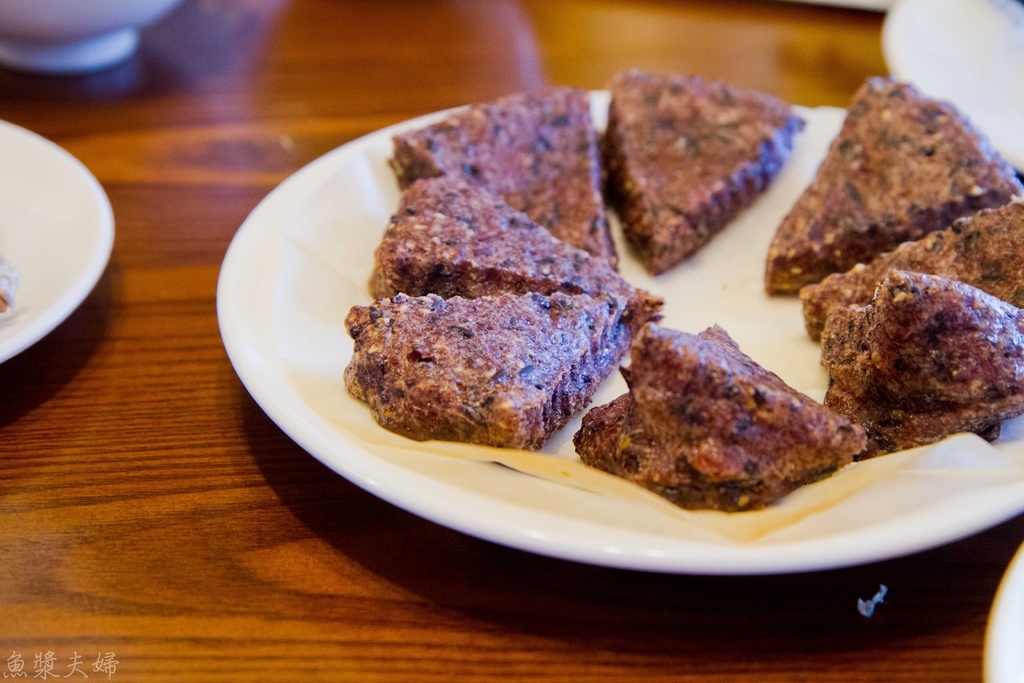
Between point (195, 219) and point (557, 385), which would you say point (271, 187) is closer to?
point (195, 219)

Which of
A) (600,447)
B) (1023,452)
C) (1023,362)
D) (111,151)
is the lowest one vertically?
(111,151)

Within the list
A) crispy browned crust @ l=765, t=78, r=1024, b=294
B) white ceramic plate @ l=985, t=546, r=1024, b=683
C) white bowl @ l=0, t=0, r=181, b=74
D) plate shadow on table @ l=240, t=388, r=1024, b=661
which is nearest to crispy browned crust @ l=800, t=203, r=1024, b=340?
crispy browned crust @ l=765, t=78, r=1024, b=294

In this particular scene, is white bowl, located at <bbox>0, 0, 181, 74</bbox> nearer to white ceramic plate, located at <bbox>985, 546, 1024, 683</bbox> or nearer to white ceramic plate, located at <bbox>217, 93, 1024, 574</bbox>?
white ceramic plate, located at <bbox>217, 93, 1024, 574</bbox>

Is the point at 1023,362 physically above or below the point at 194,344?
above

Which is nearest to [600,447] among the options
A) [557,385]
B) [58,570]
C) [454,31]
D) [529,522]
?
[557,385]

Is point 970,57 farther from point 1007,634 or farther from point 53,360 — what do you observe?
point 53,360

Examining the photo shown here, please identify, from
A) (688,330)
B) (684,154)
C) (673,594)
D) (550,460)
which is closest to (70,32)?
(684,154)

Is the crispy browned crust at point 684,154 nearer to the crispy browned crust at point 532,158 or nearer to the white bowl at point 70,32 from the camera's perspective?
the crispy browned crust at point 532,158

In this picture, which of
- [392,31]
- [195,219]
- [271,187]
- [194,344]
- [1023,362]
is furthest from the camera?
[392,31]
